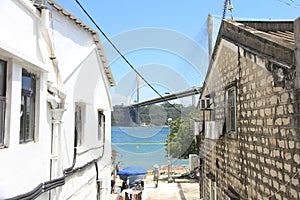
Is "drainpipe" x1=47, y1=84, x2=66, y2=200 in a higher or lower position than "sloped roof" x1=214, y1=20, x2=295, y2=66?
lower

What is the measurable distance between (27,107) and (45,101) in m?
0.43

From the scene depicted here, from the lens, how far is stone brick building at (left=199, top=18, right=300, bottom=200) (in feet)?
10.5

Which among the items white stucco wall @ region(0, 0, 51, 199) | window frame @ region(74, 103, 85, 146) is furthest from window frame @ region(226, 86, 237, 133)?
white stucco wall @ region(0, 0, 51, 199)

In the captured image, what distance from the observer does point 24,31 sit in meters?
3.54

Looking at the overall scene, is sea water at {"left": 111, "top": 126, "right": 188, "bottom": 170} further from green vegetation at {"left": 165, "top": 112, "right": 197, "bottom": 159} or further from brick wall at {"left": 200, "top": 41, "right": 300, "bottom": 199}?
brick wall at {"left": 200, "top": 41, "right": 300, "bottom": 199}

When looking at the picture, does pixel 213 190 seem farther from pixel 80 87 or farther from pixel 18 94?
pixel 18 94

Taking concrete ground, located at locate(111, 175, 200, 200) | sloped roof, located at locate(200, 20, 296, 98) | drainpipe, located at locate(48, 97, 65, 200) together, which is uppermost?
sloped roof, located at locate(200, 20, 296, 98)

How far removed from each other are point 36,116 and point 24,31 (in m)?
1.13

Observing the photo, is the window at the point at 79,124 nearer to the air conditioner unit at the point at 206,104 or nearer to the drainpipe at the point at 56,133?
the drainpipe at the point at 56,133

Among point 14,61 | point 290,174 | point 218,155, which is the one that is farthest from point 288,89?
point 218,155

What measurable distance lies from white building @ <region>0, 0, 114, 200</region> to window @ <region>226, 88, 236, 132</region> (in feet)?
10.0

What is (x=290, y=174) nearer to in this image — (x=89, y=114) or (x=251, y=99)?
(x=251, y=99)

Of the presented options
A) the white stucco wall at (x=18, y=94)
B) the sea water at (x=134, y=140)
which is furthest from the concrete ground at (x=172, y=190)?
the white stucco wall at (x=18, y=94)

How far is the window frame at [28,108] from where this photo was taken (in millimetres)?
3631
